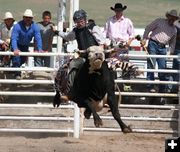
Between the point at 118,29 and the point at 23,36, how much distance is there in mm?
1583

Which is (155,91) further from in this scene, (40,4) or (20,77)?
(40,4)

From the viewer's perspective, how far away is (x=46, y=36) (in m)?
13.4

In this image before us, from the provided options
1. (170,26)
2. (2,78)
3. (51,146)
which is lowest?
(51,146)

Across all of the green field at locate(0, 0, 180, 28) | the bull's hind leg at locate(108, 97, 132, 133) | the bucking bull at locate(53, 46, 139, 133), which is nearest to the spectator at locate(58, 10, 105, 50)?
the bucking bull at locate(53, 46, 139, 133)

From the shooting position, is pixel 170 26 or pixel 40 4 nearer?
pixel 170 26

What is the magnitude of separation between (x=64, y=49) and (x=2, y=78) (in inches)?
57.9

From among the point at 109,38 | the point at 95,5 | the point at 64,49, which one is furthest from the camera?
the point at 95,5

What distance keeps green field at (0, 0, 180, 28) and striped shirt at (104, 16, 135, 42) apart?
→ 41997mm

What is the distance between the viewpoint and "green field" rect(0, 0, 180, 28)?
5794cm

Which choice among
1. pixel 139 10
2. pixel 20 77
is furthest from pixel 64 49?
pixel 139 10

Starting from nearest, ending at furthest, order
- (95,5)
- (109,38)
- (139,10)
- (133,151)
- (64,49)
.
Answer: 1. (133,151)
2. (109,38)
3. (64,49)
4. (95,5)
5. (139,10)

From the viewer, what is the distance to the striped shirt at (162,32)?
13031mm

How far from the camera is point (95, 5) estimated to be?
195 feet

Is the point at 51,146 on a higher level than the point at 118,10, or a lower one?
Answer: lower
